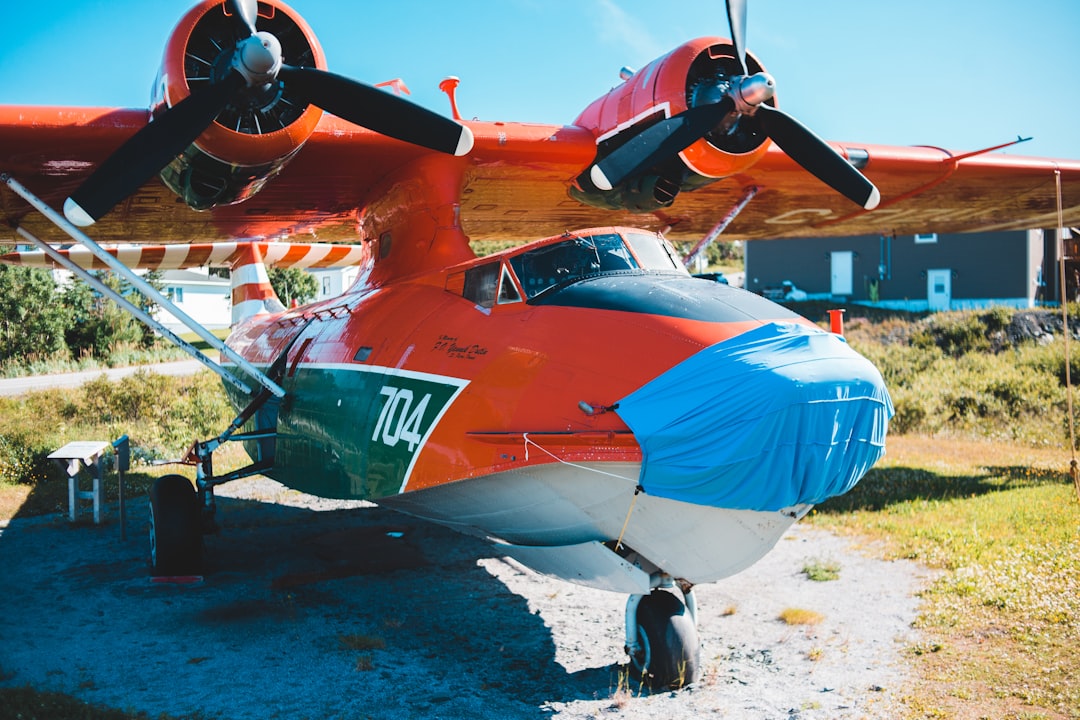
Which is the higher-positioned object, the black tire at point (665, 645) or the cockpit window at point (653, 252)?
the cockpit window at point (653, 252)

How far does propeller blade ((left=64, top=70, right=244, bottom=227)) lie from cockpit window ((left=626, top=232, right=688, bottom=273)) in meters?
2.93

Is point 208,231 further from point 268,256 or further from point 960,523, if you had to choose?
point 960,523

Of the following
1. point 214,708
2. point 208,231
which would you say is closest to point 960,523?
point 214,708

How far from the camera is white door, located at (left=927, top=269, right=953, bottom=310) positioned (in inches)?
1211

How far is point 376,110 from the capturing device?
241 inches

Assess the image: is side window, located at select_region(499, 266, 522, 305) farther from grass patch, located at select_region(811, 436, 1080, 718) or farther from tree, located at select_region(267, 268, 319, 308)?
tree, located at select_region(267, 268, 319, 308)

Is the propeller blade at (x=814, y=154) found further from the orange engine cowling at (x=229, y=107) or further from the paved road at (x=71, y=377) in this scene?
the paved road at (x=71, y=377)

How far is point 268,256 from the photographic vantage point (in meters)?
12.0

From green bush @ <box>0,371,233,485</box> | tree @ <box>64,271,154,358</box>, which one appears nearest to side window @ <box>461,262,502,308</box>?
green bush @ <box>0,371,233,485</box>

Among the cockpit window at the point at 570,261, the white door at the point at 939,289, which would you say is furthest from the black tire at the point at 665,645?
the white door at the point at 939,289

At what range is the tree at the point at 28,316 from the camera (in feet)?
86.5

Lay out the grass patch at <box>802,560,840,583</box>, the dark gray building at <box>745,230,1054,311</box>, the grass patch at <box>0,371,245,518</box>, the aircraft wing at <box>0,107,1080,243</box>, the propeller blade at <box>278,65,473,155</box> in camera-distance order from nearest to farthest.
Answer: the propeller blade at <box>278,65,473,155</box>, the aircraft wing at <box>0,107,1080,243</box>, the grass patch at <box>802,560,840,583</box>, the grass patch at <box>0,371,245,518</box>, the dark gray building at <box>745,230,1054,311</box>

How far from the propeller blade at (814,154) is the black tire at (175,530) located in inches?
250

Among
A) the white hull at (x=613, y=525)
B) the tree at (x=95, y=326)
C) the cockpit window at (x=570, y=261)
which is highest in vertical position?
the tree at (x=95, y=326)
